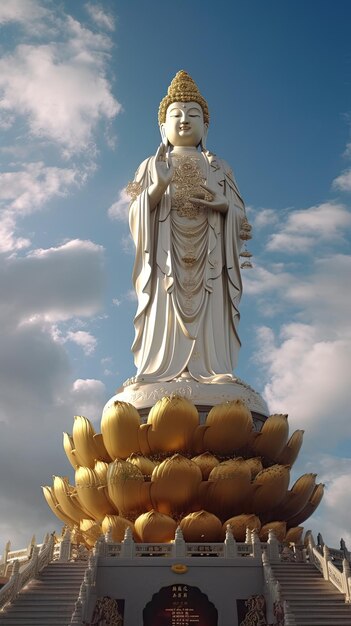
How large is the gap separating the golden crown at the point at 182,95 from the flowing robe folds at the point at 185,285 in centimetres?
150

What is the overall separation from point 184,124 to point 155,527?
29.0ft

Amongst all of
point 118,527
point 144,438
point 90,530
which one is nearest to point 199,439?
point 144,438

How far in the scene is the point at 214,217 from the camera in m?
14.3

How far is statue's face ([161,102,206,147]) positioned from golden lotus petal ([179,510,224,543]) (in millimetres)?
8387

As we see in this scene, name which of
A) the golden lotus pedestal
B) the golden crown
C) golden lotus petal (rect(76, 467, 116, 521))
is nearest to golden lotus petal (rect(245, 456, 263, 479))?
the golden lotus pedestal

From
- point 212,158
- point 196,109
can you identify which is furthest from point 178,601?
point 196,109

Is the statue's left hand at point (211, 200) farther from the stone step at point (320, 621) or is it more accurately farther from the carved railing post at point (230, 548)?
the stone step at point (320, 621)

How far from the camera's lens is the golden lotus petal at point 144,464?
10721 mm

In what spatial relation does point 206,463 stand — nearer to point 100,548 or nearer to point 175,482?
point 175,482

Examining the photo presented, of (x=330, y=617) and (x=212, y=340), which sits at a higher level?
Answer: (x=212, y=340)

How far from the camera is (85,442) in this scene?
1173cm

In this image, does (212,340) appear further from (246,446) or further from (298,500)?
(298,500)

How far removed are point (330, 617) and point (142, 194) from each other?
897cm

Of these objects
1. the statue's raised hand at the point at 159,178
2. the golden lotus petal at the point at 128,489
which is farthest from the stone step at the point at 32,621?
the statue's raised hand at the point at 159,178
